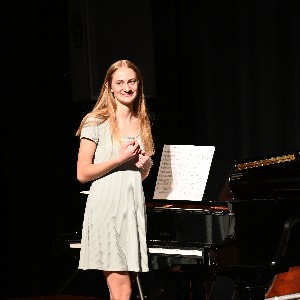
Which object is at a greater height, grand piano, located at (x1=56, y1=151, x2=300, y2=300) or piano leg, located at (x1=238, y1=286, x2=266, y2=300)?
grand piano, located at (x1=56, y1=151, x2=300, y2=300)

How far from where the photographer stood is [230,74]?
5316 mm

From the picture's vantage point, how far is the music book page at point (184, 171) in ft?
11.8

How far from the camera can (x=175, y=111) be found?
5.48 metres

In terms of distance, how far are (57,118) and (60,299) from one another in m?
1.23

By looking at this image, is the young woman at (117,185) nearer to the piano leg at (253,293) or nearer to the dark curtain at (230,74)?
the piano leg at (253,293)

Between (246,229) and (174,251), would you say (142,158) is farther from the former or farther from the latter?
(246,229)

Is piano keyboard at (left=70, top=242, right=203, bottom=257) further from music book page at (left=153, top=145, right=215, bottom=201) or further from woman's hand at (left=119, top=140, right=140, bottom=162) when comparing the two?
woman's hand at (left=119, top=140, right=140, bottom=162)

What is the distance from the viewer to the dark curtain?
509 centimetres

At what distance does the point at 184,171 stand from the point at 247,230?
41 centimetres

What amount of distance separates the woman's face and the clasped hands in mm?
232

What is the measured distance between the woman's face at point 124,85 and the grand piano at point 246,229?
627 millimetres

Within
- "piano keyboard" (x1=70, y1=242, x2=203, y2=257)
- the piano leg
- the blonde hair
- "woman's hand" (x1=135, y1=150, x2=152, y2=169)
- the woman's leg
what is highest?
the blonde hair

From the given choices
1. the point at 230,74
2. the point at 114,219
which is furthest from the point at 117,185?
the point at 230,74

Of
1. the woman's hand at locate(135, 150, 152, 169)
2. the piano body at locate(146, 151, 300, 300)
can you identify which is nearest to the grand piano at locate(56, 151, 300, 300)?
the piano body at locate(146, 151, 300, 300)
